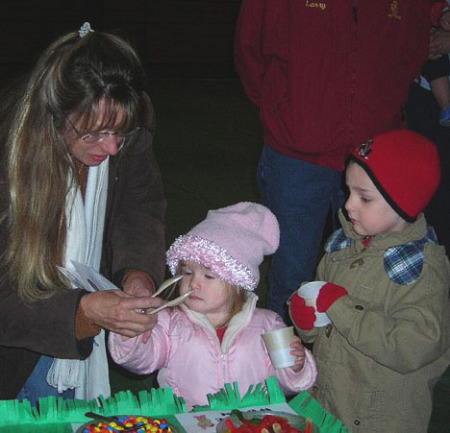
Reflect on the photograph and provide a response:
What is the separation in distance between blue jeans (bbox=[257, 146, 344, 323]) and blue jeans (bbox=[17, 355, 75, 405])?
1.12 meters

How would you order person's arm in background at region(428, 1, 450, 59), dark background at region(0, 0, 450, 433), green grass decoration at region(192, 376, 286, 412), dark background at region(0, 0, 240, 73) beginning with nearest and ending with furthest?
green grass decoration at region(192, 376, 286, 412), person's arm in background at region(428, 1, 450, 59), dark background at region(0, 0, 450, 433), dark background at region(0, 0, 240, 73)

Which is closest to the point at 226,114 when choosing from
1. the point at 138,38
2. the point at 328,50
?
the point at 138,38

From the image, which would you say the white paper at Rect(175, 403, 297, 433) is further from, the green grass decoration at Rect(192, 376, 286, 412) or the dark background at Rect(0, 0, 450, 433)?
the dark background at Rect(0, 0, 450, 433)

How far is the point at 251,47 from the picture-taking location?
3.59 meters

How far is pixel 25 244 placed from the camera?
96.8 inches

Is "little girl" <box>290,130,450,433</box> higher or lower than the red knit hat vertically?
lower

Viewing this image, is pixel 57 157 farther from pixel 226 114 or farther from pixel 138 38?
pixel 138 38

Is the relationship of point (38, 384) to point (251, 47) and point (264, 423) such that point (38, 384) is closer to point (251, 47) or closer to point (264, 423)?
point (264, 423)

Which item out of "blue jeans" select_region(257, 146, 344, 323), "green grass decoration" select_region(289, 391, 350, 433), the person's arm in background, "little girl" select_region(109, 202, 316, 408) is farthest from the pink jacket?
the person's arm in background

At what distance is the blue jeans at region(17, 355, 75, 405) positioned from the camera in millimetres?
2803

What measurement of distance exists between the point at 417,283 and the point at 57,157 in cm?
109

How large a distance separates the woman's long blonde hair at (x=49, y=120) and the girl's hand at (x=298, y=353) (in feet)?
2.25

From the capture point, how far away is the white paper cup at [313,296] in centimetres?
255

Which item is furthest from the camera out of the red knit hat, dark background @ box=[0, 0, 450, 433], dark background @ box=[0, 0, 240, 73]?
dark background @ box=[0, 0, 240, 73]
